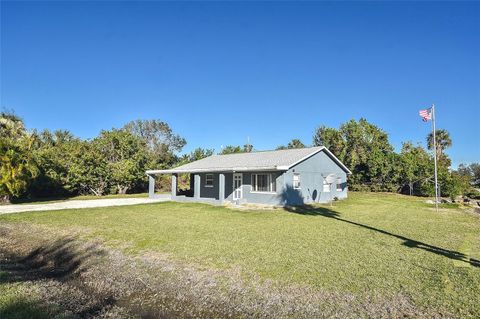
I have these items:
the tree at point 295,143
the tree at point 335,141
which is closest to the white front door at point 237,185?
the tree at point 335,141

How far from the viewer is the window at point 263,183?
62.5ft

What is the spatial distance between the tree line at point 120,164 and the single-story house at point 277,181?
8.60 m

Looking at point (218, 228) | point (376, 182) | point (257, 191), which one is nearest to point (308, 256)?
point (218, 228)

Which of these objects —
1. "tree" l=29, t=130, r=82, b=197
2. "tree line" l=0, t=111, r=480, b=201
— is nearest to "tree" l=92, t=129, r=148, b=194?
"tree line" l=0, t=111, r=480, b=201

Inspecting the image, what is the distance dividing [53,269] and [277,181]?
44.0 feet

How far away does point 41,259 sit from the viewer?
26.8 feet

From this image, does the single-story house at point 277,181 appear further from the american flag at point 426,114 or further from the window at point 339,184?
the american flag at point 426,114

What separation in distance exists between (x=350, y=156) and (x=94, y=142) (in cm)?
2801

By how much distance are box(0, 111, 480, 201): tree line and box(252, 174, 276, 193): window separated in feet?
50.3

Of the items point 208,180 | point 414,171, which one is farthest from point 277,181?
point 414,171

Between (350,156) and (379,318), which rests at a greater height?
(350,156)

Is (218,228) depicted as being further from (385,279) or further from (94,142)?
(94,142)

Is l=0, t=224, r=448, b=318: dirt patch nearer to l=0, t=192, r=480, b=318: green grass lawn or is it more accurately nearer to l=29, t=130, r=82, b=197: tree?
l=0, t=192, r=480, b=318: green grass lawn

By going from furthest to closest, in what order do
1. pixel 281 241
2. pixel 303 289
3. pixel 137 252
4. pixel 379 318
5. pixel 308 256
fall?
pixel 281 241 → pixel 137 252 → pixel 308 256 → pixel 303 289 → pixel 379 318
